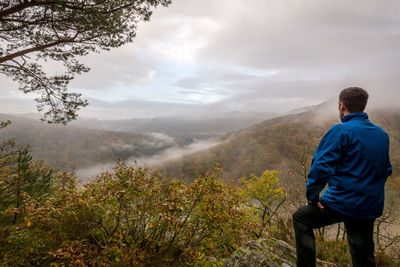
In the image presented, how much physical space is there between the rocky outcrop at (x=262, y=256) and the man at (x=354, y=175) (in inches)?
78.1

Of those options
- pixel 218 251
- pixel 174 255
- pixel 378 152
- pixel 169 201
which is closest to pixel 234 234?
pixel 218 251

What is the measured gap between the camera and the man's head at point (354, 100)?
102 inches

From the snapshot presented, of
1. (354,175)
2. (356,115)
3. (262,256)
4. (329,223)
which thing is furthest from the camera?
(262,256)

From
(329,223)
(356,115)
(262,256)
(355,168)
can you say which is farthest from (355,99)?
(262,256)

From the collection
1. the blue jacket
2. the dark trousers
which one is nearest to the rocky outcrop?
the dark trousers

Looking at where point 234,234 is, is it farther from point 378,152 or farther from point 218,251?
point 378,152

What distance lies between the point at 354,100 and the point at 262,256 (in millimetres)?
3799

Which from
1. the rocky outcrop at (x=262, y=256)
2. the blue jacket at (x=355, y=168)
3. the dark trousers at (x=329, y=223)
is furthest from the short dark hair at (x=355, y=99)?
the rocky outcrop at (x=262, y=256)

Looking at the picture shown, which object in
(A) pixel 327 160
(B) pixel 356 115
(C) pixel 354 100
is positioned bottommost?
(A) pixel 327 160

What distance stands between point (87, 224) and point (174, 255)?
204 centimetres

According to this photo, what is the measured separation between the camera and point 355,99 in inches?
102

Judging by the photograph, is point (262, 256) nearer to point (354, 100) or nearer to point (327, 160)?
point (327, 160)

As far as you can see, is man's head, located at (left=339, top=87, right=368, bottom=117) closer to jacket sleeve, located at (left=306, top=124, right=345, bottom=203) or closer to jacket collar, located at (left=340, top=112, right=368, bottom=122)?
jacket collar, located at (left=340, top=112, right=368, bottom=122)

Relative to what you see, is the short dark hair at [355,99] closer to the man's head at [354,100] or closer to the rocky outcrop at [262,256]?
the man's head at [354,100]
